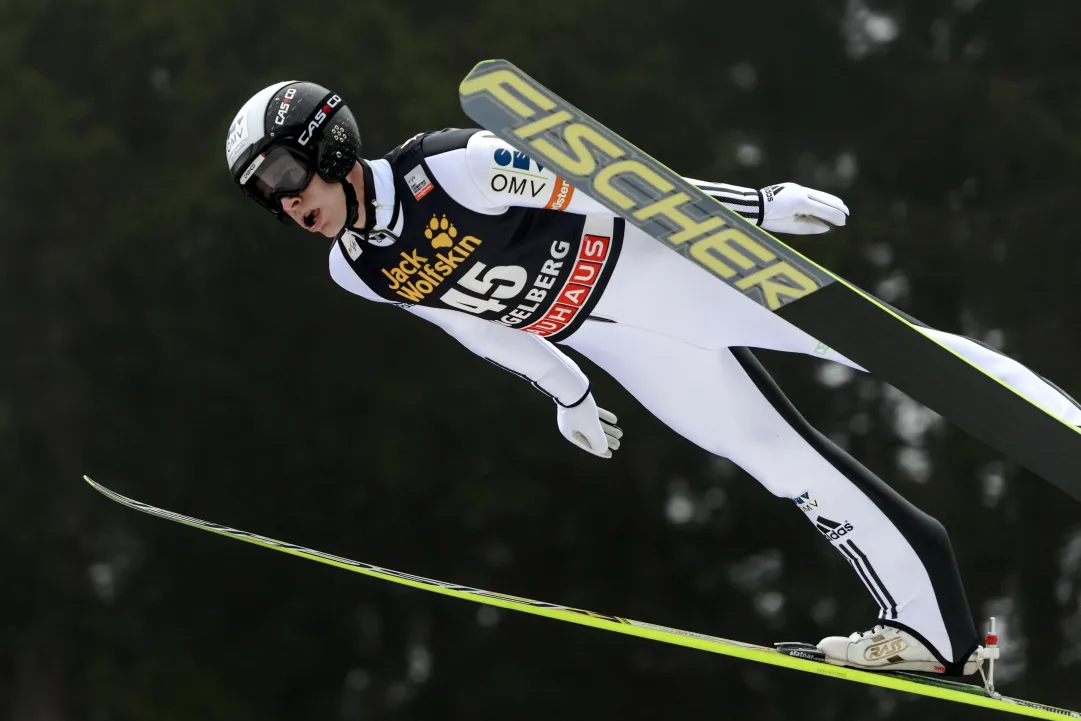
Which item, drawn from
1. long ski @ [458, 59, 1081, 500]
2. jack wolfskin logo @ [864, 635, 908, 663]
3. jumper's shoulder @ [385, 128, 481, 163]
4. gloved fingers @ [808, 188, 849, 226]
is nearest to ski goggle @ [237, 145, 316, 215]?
jumper's shoulder @ [385, 128, 481, 163]

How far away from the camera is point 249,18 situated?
4324mm

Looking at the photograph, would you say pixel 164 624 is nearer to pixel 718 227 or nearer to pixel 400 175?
pixel 400 175

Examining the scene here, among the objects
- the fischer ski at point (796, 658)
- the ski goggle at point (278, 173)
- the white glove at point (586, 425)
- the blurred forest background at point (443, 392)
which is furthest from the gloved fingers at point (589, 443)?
the blurred forest background at point (443, 392)

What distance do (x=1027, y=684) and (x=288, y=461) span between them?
245cm

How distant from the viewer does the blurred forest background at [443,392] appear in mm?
4094

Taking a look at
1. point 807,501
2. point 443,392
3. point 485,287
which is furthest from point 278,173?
point 443,392

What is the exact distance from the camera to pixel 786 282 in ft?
6.64

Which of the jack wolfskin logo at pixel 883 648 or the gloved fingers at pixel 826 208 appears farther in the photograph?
the jack wolfskin logo at pixel 883 648

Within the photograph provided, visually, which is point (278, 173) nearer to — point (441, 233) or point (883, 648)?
point (441, 233)

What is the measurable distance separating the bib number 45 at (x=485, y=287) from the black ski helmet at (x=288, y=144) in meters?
0.24

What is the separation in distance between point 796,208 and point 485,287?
56cm

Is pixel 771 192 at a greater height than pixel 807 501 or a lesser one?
greater

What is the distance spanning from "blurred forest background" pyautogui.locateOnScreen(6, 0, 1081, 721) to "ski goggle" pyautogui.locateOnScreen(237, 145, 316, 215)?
6.54 feet

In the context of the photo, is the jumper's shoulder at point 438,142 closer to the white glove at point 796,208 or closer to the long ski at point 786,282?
the long ski at point 786,282
